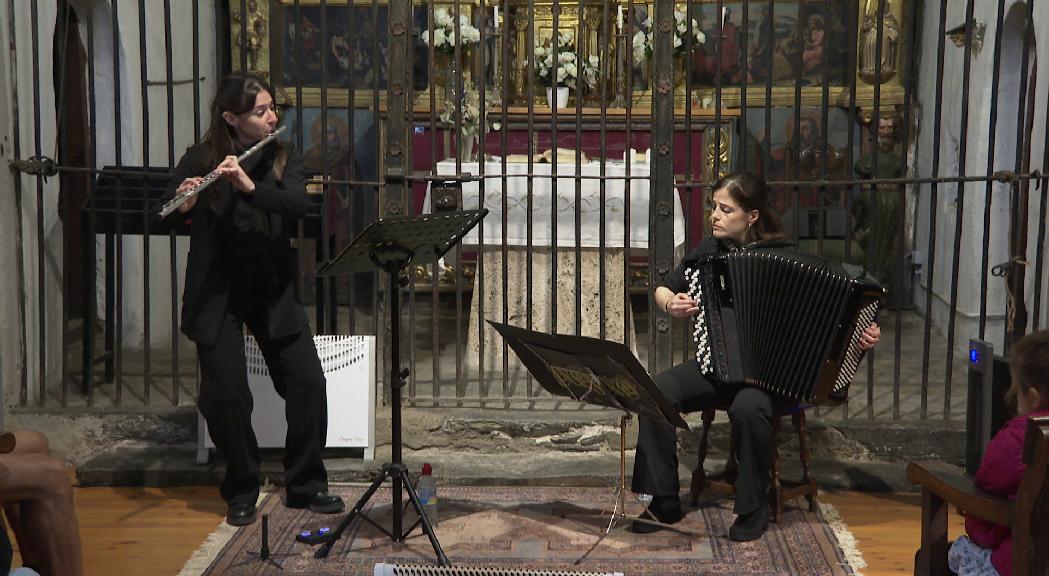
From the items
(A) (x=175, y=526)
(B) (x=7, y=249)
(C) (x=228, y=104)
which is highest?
(C) (x=228, y=104)

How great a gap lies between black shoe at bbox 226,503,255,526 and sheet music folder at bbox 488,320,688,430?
1267mm

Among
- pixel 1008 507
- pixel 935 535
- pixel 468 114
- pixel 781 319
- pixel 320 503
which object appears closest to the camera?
pixel 1008 507

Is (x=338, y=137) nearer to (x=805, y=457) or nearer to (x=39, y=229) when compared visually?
(x=39, y=229)

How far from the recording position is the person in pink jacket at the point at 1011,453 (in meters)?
2.97

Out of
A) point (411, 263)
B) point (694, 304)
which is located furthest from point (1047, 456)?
point (411, 263)

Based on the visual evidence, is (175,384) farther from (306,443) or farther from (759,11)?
(759,11)

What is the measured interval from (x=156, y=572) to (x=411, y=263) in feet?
4.45

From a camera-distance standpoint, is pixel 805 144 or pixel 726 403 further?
pixel 805 144

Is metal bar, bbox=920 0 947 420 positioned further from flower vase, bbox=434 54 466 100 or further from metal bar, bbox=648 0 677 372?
flower vase, bbox=434 54 466 100

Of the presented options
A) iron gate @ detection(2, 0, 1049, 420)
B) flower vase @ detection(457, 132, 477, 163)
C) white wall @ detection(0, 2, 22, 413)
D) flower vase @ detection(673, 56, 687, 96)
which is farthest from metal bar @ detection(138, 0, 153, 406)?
flower vase @ detection(673, 56, 687, 96)

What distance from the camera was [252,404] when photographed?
4.69 metres

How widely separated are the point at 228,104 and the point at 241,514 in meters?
1.54

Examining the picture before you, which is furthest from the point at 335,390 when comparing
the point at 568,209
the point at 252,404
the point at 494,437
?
the point at 568,209

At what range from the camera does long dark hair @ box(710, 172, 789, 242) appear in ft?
14.9
